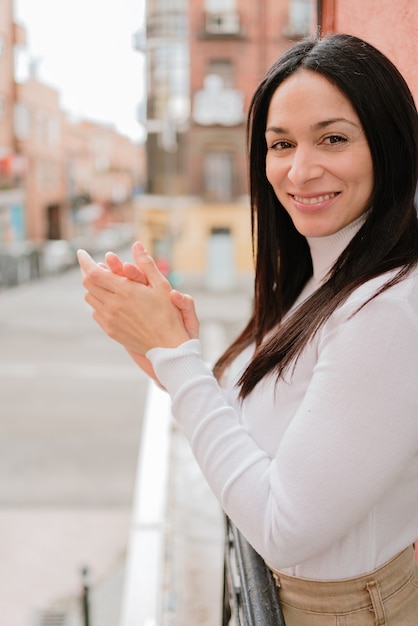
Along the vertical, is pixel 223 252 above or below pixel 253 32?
below

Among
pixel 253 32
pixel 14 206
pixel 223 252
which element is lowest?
pixel 223 252

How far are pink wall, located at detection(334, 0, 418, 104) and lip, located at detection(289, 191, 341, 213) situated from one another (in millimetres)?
325

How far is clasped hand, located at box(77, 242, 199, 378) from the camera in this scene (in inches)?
30.3

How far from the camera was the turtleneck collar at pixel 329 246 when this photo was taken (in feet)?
2.52

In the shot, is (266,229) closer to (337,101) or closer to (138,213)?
(337,101)

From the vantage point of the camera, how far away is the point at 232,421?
0.71 meters

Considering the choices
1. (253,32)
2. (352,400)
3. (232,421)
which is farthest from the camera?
(253,32)

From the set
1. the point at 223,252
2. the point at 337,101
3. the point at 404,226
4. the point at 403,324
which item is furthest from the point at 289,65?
the point at 223,252

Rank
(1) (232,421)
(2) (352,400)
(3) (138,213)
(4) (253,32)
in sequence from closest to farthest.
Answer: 1. (2) (352,400)
2. (1) (232,421)
3. (4) (253,32)
4. (3) (138,213)

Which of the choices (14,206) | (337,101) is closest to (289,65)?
(337,101)

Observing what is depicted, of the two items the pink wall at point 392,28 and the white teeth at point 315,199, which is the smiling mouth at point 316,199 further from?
the pink wall at point 392,28

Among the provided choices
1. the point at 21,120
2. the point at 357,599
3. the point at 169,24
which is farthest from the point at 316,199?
the point at 21,120

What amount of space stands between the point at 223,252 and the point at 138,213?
7.71ft

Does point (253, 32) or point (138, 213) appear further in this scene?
point (138, 213)
